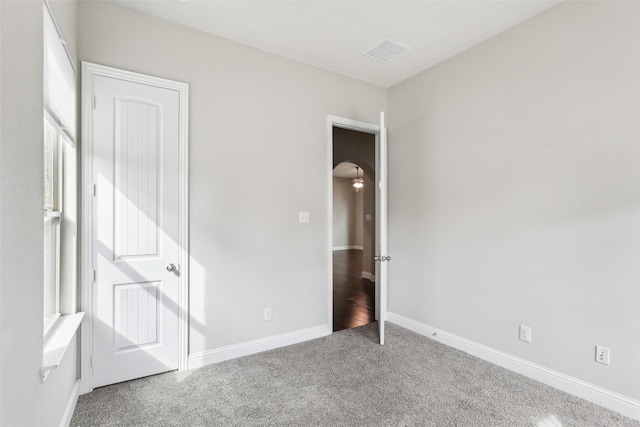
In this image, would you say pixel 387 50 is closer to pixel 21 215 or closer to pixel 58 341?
pixel 21 215

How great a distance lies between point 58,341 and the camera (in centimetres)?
164

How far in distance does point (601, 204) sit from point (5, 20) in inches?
124

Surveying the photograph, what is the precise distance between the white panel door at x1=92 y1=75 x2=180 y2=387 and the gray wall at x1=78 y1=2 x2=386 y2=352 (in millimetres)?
172

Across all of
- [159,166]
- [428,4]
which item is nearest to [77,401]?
[159,166]

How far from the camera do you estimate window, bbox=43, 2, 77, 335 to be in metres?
1.74

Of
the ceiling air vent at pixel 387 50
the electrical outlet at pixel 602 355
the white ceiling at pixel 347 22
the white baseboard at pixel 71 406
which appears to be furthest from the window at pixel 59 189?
the electrical outlet at pixel 602 355

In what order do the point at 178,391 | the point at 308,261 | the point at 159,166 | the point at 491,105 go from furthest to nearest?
the point at 308,261
the point at 491,105
the point at 159,166
the point at 178,391

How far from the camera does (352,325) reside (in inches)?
140

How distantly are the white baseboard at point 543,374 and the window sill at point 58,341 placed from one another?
301 cm

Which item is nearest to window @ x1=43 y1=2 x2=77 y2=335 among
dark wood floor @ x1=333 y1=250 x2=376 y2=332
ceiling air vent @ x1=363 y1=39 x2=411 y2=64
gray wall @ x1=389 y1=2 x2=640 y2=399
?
ceiling air vent @ x1=363 y1=39 x2=411 y2=64

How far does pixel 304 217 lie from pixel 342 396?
5.34 ft

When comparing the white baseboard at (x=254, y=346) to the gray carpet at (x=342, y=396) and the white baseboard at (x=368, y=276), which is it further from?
the white baseboard at (x=368, y=276)

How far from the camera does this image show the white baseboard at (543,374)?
6.43 feet

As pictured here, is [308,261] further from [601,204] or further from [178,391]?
[601,204]
